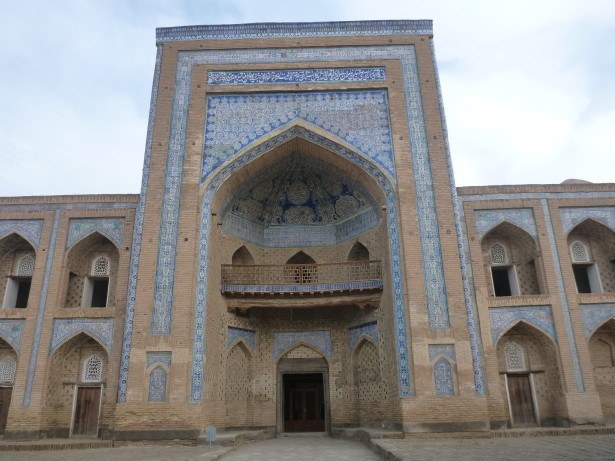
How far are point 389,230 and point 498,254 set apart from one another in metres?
3.01

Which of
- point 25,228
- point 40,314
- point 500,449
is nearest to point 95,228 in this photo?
point 25,228

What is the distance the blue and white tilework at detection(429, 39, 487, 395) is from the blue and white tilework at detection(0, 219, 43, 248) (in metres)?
8.95

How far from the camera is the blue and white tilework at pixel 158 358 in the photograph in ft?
31.1

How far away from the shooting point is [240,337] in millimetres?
11359

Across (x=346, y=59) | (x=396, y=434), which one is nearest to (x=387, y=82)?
(x=346, y=59)

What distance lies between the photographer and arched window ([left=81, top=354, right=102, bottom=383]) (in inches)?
435

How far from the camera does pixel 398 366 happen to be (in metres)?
9.67

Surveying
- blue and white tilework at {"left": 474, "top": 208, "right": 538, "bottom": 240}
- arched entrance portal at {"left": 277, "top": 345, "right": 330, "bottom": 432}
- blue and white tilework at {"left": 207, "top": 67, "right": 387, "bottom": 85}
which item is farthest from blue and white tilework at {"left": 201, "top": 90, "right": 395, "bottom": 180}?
arched entrance portal at {"left": 277, "top": 345, "right": 330, "bottom": 432}

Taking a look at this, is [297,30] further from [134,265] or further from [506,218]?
[134,265]

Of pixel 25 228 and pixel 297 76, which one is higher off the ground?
pixel 297 76

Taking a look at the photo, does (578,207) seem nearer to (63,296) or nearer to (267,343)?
(267,343)

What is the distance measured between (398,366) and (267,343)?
11.2 feet

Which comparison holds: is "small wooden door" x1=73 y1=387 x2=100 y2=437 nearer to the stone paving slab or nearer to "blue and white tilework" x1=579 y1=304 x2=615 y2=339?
the stone paving slab

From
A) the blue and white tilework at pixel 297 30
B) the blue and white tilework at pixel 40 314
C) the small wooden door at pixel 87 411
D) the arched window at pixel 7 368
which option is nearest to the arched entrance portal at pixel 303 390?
the small wooden door at pixel 87 411
